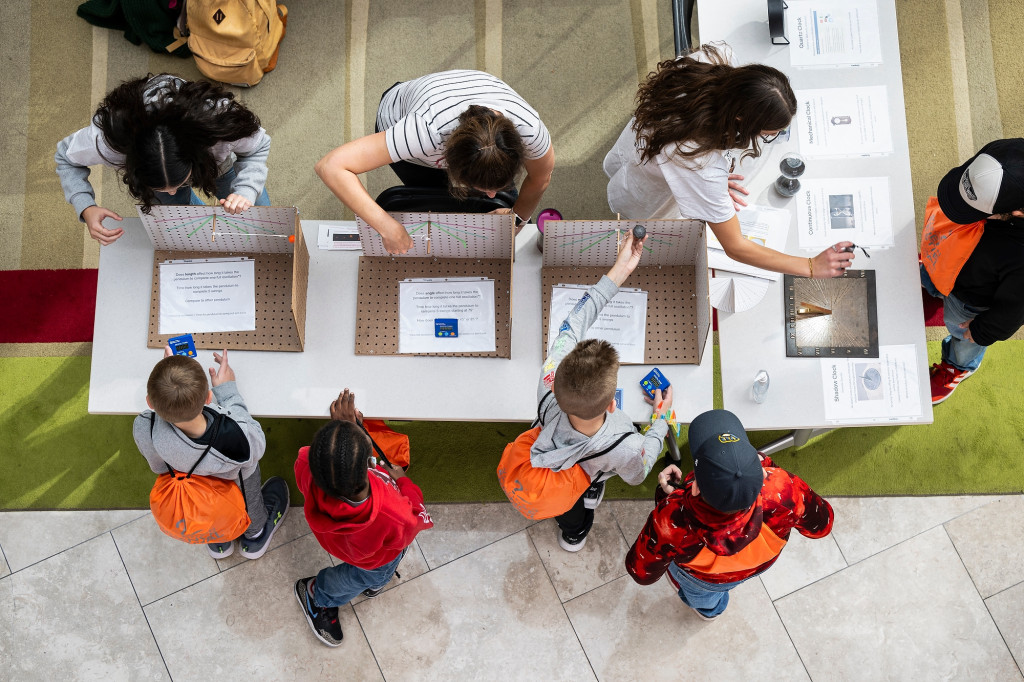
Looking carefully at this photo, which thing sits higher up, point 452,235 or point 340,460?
point 452,235

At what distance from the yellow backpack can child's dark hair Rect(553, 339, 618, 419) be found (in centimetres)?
251

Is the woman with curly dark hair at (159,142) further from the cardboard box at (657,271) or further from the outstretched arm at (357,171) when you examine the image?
the cardboard box at (657,271)

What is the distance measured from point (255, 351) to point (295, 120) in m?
1.64

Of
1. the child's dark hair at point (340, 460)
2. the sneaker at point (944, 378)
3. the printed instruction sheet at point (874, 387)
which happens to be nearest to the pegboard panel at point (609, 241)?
the printed instruction sheet at point (874, 387)

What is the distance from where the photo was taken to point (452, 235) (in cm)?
258

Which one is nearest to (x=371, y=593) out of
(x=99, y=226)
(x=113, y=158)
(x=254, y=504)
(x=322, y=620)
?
(x=322, y=620)

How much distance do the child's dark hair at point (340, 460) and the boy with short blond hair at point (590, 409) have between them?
20.7 inches

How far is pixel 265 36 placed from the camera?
3688 mm

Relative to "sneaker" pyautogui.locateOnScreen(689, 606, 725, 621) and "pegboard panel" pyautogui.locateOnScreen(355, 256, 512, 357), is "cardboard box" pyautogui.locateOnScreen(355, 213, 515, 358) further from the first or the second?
"sneaker" pyautogui.locateOnScreen(689, 606, 725, 621)

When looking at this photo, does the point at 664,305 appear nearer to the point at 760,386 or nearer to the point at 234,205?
the point at 760,386

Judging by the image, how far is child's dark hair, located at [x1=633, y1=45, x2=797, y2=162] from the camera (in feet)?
6.97

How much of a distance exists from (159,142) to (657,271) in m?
1.69

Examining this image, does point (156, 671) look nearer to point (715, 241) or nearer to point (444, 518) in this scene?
point (444, 518)

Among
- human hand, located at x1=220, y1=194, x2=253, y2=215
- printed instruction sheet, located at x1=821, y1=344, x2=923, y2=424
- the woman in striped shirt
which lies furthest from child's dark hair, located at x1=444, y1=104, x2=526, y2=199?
printed instruction sheet, located at x1=821, y1=344, x2=923, y2=424
